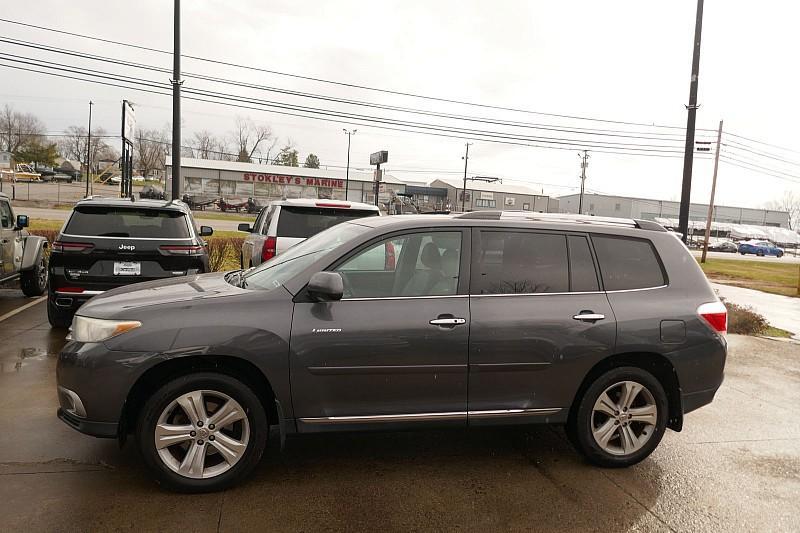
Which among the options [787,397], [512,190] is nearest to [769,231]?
[512,190]

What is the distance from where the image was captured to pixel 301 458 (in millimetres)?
4012

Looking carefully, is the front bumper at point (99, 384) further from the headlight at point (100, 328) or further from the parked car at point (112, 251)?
the parked car at point (112, 251)

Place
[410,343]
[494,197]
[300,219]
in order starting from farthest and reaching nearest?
[494,197]
[300,219]
[410,343]

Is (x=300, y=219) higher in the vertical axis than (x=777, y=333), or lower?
higher

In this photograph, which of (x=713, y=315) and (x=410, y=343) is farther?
(x=713, y=315)

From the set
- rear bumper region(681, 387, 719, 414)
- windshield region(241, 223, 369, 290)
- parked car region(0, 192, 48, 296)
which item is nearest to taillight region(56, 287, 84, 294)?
parked car region(0, 192, 48, 296)

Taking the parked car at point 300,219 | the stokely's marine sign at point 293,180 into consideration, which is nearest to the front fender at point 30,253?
the parked car at point 300,219

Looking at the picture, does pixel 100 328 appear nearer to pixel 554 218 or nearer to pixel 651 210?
pixel 554 218

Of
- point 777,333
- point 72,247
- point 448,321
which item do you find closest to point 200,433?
point 448,321

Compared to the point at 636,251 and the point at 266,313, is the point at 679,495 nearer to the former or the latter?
the point at 636,251

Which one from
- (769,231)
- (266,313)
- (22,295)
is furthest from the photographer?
(769,231)

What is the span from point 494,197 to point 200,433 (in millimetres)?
87401

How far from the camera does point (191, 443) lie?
3.45m

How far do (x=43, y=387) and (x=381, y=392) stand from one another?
3577 millimetres
